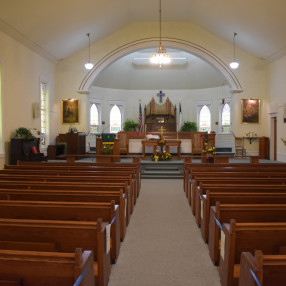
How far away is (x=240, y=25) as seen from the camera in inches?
408

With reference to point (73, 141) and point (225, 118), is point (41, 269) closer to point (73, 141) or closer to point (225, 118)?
point (73, 141)

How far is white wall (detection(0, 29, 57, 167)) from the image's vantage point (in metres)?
8.77

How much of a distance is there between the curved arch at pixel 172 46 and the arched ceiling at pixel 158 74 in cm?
276

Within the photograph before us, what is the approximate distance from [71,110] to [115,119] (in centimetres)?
439

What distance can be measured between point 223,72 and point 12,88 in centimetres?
872

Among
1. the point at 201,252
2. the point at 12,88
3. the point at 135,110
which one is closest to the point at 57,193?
the point at 201,252

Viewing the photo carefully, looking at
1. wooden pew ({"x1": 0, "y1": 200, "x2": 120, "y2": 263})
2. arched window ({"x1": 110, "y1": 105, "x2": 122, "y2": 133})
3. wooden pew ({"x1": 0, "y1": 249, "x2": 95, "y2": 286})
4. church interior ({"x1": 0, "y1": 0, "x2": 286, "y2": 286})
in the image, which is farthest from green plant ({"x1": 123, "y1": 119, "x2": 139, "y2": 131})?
wooden pew ({"x1": 0, "y1": 249, "x2": 95, "y2": 286})

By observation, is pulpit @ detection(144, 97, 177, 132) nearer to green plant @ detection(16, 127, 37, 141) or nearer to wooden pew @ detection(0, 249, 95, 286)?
green plant @ detection(16, 127, 37, 141)

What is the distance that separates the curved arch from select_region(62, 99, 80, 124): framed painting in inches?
25.3

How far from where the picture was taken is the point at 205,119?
16.8 meters

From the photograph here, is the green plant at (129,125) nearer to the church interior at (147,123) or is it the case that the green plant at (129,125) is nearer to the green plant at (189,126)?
the church interior at (147,123)

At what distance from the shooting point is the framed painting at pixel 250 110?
41.3 ft

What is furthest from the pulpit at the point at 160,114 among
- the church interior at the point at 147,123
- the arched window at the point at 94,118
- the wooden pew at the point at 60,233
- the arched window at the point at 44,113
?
the wooden pew at the point at 60,233

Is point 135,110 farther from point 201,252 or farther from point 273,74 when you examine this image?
point 201,252
